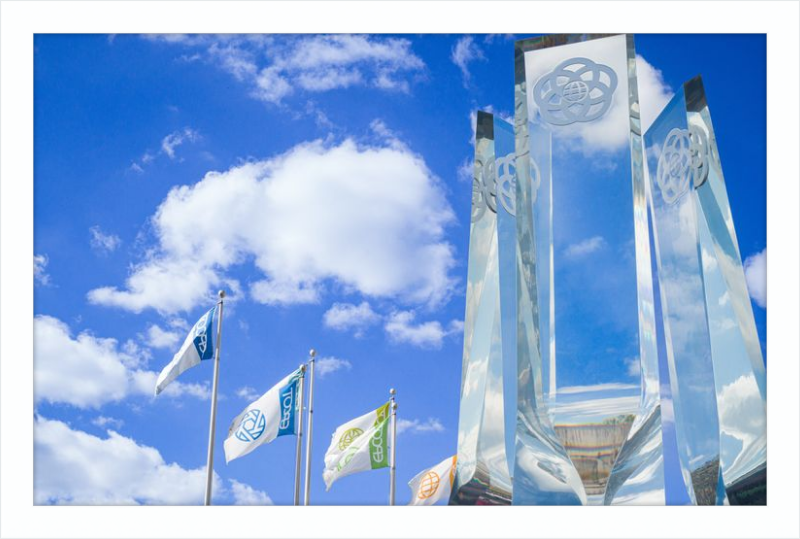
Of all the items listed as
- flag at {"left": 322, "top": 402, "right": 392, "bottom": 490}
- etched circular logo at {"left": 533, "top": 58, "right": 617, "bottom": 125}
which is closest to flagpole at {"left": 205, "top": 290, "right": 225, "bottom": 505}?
flag at {"left": 322, "top": 402, "right": 392, "bottom": 490}

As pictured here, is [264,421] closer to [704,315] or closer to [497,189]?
[497,189]

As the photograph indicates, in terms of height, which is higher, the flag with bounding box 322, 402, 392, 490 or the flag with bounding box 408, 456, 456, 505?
the flag with bounding box 322, 402, 392, 490

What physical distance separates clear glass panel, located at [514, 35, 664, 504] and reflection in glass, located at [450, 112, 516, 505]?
1.99 feet

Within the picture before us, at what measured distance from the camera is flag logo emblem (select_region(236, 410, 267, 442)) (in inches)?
441

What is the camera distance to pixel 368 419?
12.7 meters

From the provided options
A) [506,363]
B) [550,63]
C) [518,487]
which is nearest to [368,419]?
[506,363]

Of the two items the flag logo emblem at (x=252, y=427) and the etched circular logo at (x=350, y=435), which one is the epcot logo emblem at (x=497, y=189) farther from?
the etched circular logo at (x=350, y=435)

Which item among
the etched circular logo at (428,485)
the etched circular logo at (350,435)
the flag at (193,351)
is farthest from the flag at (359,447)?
the flag at (193,351)

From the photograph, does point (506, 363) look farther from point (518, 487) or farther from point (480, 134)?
point (480, 134)

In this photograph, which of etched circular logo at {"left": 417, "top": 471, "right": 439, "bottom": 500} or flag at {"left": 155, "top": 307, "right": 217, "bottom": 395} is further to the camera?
etched circular logo at {"left": 417, "top": 471, "right": 439, "bottom": 500}

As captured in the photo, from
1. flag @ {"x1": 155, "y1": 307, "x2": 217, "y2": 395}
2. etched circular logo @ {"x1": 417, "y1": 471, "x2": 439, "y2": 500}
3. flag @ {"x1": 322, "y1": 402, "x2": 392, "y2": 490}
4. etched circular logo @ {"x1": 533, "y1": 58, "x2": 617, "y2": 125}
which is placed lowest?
etched circular logo @ {"x1": 417, "y1": 471, "x2": 439, "y2": 500}

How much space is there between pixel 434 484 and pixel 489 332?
4119 millimetres

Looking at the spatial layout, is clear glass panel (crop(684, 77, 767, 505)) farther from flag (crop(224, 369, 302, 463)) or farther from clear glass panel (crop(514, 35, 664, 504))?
flag (crop(224, 369, 302, 463))

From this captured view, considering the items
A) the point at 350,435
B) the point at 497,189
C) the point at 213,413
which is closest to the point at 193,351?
the point at 213,413
